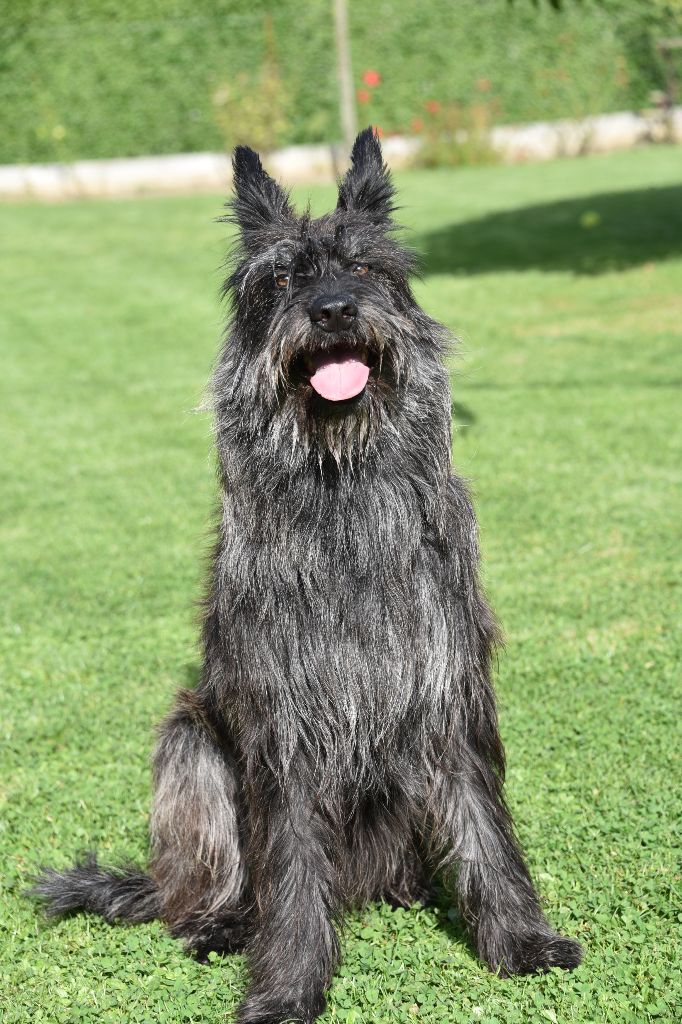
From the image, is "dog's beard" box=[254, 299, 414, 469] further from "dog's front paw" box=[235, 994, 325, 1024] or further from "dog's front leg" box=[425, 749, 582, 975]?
"dog's front paw" box=[235, 994, 325, 1024]

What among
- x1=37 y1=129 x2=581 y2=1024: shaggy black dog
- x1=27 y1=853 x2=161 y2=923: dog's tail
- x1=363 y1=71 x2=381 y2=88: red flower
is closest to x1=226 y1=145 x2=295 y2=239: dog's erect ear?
x1=37 y1=129 x2=581 y2=1024: shaggy black dog

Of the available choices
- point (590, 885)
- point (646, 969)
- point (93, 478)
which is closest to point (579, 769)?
point (590, 885)

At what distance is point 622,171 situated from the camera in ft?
72.4

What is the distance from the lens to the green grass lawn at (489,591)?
3.55m

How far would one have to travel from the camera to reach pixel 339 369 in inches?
120

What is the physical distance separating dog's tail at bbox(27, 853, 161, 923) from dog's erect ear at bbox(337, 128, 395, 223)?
7.13 ft

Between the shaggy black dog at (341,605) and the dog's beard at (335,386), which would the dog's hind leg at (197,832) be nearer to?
the shaggy black dog at (341,605)

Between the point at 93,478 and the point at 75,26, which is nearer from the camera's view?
the point at 93,478

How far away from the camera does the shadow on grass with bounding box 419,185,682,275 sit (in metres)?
15.2

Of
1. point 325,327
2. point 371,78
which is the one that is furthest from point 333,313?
point 371,78

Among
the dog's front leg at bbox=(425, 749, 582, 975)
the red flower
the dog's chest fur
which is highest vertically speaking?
the red flower

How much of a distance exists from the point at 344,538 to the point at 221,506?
15.5 inches

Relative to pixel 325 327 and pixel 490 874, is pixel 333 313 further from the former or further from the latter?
pixel 490 874

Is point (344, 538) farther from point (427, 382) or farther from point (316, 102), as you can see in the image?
point (316, 102)
